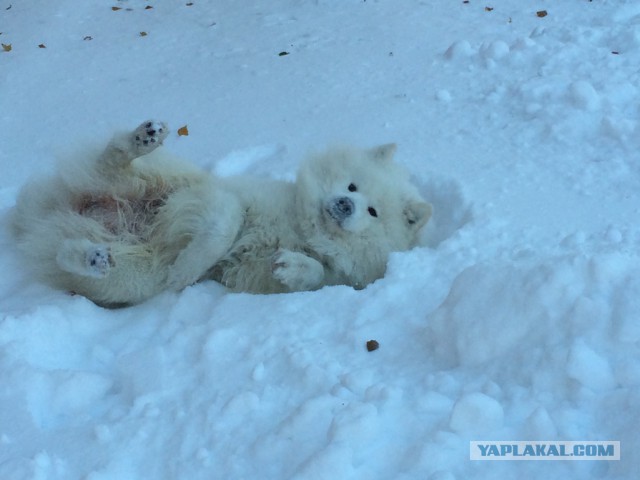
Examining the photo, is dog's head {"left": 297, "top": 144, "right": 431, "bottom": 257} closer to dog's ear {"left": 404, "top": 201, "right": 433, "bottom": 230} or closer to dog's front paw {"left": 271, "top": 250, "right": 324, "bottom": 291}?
dog's ear {"left": 404, "top": 201, "right": 433, "bottom": 230}

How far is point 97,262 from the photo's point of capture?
10.4 feet

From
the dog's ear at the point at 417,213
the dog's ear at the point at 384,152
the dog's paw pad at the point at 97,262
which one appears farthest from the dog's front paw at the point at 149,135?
the dog's ear at the point at 417,213

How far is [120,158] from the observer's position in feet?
11.9

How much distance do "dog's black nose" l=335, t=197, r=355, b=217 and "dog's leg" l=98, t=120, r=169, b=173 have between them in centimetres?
103

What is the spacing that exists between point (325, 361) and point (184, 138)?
294 cm

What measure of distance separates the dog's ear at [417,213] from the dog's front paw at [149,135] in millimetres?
1461

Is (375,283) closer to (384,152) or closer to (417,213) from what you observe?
(417,213)

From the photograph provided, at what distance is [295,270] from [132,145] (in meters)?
1.15

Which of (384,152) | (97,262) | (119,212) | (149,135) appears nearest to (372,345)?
(97,262)

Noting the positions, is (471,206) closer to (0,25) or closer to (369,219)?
(369,219)

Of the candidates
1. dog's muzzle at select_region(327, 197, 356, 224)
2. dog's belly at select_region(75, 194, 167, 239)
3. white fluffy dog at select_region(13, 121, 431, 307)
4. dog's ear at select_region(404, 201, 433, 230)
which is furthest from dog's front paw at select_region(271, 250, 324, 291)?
dog's belly at select_region(75, 194, 167, 239)

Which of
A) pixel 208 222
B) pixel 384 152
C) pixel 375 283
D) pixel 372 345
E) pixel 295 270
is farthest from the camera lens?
pixel 384 152

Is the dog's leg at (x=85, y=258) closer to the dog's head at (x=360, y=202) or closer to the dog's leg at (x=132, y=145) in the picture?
the dog's leg at (x=132, y=145)

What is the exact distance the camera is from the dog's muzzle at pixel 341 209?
3.58m
